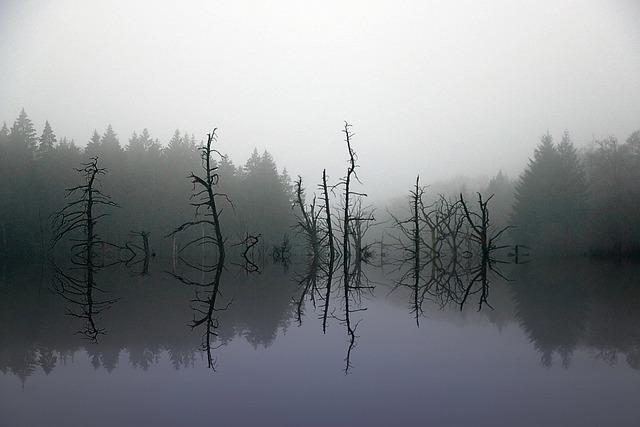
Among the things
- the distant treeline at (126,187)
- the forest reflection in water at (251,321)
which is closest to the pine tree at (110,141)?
the distant treeline at (126,187)

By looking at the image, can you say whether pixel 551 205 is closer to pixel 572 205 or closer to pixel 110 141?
→ pixel 572 205

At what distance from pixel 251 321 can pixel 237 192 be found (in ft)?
161

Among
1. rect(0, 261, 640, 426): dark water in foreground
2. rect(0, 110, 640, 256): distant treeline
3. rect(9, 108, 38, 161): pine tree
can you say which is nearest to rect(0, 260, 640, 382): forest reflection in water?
rect(0, 261, 640, 426): dark water in foreground

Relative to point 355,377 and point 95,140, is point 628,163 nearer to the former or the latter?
point 355,377

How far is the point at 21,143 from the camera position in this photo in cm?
4853

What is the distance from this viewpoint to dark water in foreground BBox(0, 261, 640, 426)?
8.93 feet

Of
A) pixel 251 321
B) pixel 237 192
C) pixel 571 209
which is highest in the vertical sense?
pixel 237 192

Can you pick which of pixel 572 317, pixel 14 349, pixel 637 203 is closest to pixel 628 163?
pixel 637 203

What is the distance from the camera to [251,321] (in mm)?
6031

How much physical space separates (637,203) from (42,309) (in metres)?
52.1

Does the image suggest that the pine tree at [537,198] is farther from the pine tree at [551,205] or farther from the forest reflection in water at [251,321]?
the forest reflection in water at [251,321]

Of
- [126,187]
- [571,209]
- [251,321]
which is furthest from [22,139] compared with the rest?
[571,209]

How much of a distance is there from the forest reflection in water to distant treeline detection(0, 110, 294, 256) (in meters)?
39.3

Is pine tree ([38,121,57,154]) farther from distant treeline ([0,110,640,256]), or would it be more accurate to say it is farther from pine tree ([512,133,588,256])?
pine tree ([512,133,588,256])
